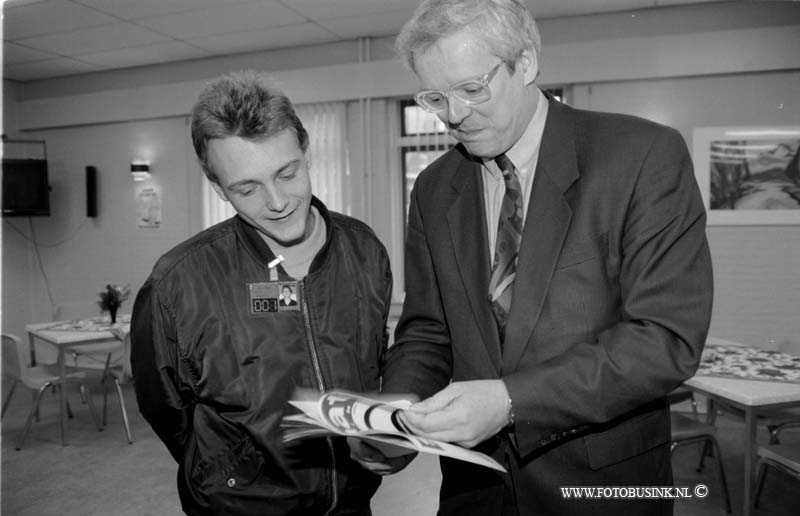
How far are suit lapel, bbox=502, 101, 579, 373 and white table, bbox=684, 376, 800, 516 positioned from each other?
1983 mm

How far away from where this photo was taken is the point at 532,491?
130 cm

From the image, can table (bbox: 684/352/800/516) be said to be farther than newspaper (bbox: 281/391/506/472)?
Yes

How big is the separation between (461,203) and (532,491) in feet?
2.13

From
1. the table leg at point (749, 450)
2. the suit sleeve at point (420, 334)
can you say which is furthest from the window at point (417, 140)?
the suit sleeve at point (420, 334)

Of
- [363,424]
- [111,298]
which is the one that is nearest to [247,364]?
[363,424]

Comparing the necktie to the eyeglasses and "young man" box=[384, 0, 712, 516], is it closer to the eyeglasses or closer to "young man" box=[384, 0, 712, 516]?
"young man" box=[384, 0, 712, 516]

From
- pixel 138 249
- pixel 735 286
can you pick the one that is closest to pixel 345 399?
pixel 735 286

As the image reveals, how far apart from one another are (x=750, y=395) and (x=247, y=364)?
2493 mm

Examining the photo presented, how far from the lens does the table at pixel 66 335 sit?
16.0ft

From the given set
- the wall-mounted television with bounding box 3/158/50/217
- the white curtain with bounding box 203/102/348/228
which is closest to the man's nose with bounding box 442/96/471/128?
the white curtain with bounding box 203/102/348/228

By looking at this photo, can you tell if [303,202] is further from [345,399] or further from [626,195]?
[626,195]

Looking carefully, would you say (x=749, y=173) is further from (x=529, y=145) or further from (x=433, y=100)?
(x=433, y=100)

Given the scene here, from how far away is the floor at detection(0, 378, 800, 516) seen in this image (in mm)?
3699

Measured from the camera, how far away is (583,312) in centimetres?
122
